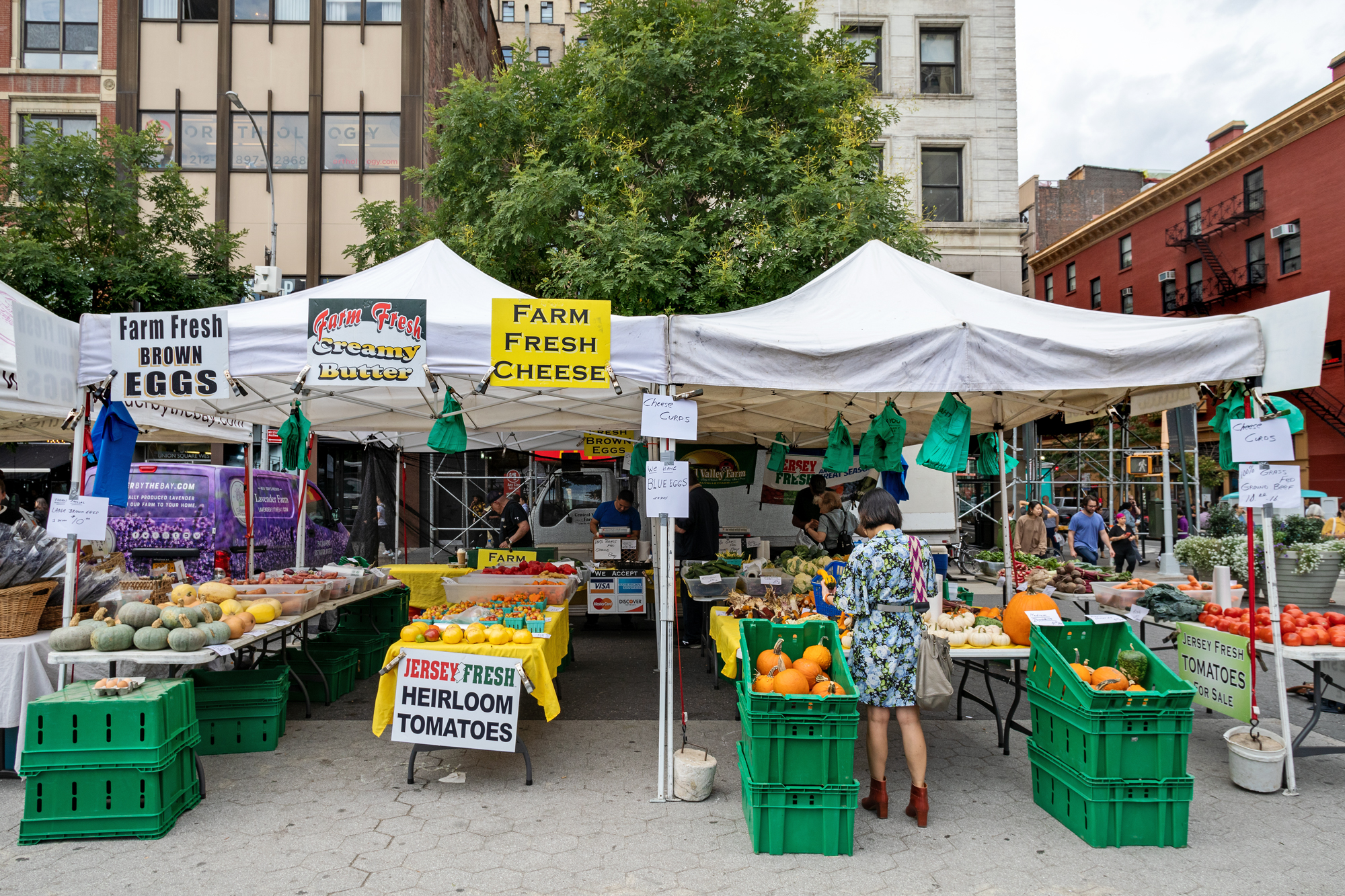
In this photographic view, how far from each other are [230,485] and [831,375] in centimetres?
783

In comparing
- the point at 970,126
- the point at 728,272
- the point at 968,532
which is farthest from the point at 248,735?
the point at 970,126

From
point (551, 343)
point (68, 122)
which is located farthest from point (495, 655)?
point (68, 122)

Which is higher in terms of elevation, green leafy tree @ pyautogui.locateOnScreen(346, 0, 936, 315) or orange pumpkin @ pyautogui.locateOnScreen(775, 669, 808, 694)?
green leafy tree @ pyautogui.locateOnScreen(346, 0, 936, 315)

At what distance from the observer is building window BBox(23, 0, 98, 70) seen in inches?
826

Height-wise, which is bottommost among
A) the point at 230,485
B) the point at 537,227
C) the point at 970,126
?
the point at 230,485

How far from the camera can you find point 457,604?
7250mm

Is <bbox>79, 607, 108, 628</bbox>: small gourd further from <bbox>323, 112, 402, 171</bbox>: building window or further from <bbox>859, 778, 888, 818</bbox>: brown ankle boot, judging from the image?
<bbox>323, 112, 402, 171</bbox>: building window

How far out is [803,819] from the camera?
436cm

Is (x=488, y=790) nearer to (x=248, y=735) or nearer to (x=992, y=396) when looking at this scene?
(x=248, y=735)

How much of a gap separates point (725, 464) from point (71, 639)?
1028cm

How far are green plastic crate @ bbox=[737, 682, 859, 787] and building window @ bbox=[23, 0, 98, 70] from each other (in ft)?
83.2

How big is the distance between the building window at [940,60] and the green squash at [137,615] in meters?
23.5

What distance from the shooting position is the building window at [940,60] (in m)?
23.2

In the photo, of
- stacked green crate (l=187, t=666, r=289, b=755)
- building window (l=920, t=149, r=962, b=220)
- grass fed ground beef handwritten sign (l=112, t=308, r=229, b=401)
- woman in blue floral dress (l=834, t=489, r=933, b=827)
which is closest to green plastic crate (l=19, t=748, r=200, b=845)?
stacked green crate (l=187, t=666, r=289, b=755)
